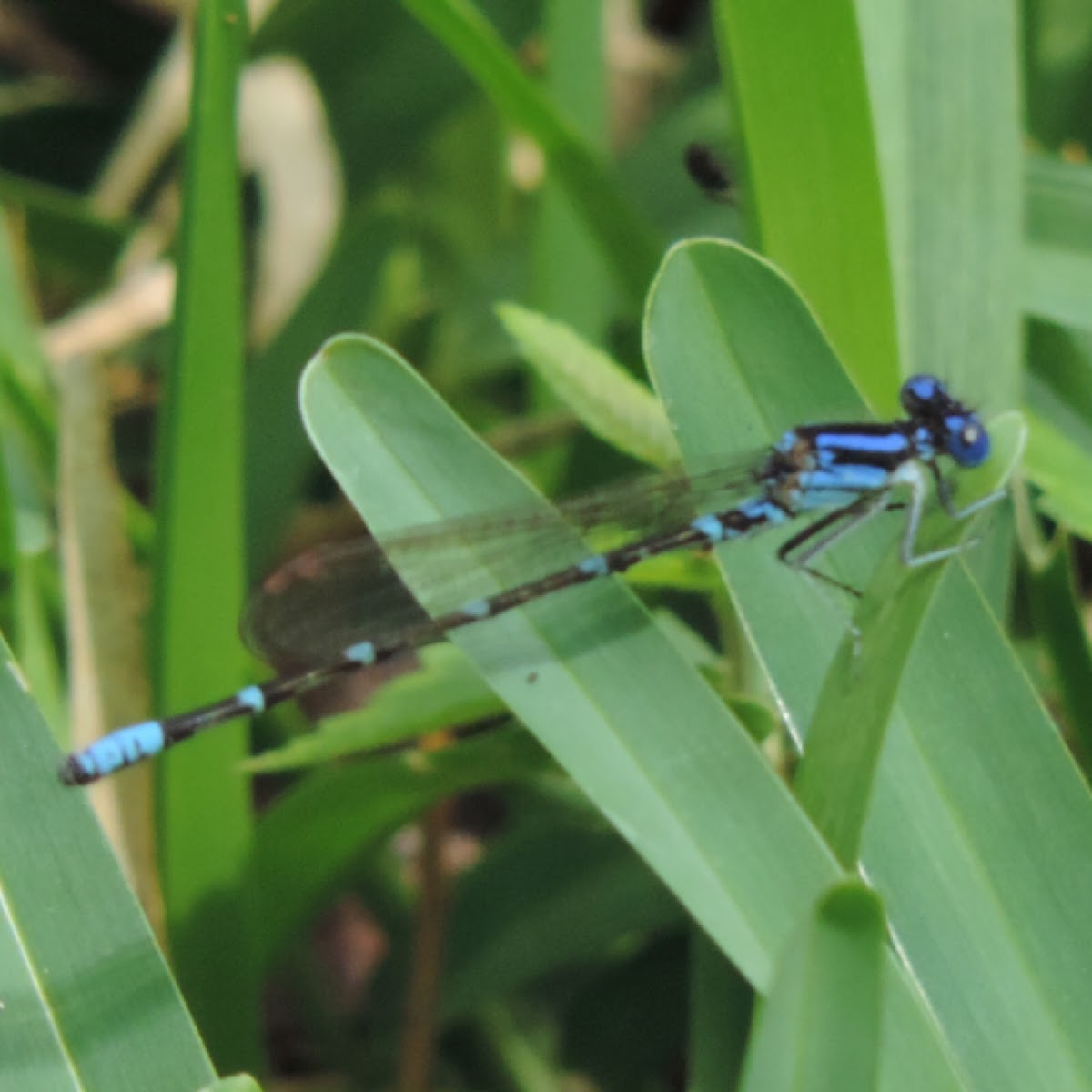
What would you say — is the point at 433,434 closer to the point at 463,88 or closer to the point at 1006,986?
the point at 1006,986

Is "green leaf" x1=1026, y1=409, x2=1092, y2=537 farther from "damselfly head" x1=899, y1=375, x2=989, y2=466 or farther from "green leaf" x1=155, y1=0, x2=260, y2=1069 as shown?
"green leaf" x1=155, y1=0, x2=260, y2=1069

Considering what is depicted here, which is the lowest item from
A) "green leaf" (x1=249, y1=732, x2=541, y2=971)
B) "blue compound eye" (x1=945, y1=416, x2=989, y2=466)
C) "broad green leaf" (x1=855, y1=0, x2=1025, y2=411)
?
"green leaf" (x1=249, y1=732, x2=541, y2=971)

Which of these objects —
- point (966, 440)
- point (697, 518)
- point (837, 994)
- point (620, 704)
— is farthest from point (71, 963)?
point (966, 440)

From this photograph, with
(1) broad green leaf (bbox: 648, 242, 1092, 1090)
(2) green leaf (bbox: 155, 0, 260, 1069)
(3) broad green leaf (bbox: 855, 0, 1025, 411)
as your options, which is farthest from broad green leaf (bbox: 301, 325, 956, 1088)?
(3) broad green leaf (bbox: 855, 0, 1025, 411)

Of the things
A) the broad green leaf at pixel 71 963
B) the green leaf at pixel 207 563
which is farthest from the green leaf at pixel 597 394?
the broad green leaf at pixel 71 963

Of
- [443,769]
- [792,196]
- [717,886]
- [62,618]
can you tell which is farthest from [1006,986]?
[62,618]

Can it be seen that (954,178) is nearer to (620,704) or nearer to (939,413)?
(939,413)
